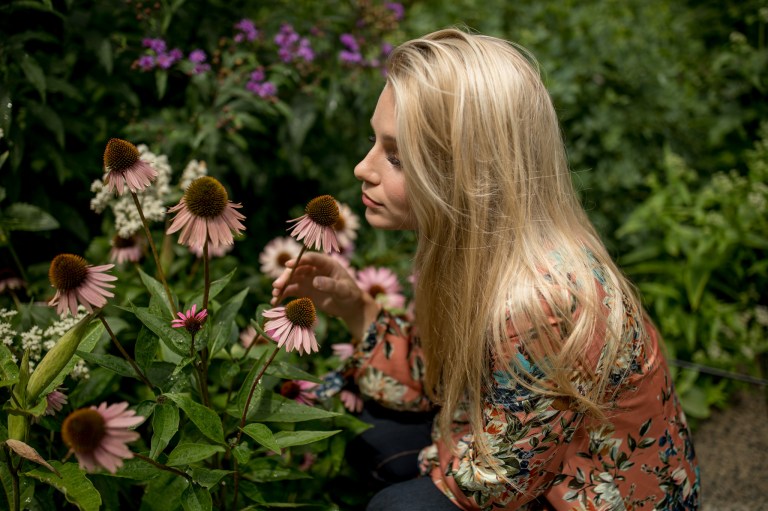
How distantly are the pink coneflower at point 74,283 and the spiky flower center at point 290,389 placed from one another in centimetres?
44

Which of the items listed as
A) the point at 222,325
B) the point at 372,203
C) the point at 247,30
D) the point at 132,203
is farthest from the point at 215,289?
the point at 247,30

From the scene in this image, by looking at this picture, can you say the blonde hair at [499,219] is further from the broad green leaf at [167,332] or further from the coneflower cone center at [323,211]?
the broad green leaf at [167,332]

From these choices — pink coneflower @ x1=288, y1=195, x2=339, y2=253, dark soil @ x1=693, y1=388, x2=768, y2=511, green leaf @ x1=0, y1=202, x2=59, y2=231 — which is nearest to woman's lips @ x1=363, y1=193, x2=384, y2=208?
pink coneflower @ x1=288, y1=195, x2=339, y2=253

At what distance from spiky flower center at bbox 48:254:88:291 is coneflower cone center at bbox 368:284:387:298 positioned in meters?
0.88

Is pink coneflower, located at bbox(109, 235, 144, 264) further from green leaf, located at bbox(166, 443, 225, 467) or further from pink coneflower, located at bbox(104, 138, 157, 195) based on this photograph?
green leaf, located at bbox(166, 443, 225, 467)

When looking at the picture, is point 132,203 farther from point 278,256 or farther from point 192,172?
point 278,256

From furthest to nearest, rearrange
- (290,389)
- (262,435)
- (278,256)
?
(278,256) < (290,389) < (262,435)

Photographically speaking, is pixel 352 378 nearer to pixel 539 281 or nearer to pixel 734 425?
pixel 539 281

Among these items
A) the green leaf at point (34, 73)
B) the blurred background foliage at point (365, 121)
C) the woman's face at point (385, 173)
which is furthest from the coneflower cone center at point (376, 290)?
the green leaf at point (34, 73)

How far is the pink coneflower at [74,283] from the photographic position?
81 cm

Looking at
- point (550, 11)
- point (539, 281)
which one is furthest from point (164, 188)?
point (550, 11)

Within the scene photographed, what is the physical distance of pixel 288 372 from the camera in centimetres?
103

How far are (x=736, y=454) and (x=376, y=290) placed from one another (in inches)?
46.6

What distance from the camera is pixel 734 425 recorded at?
77.9 inches
